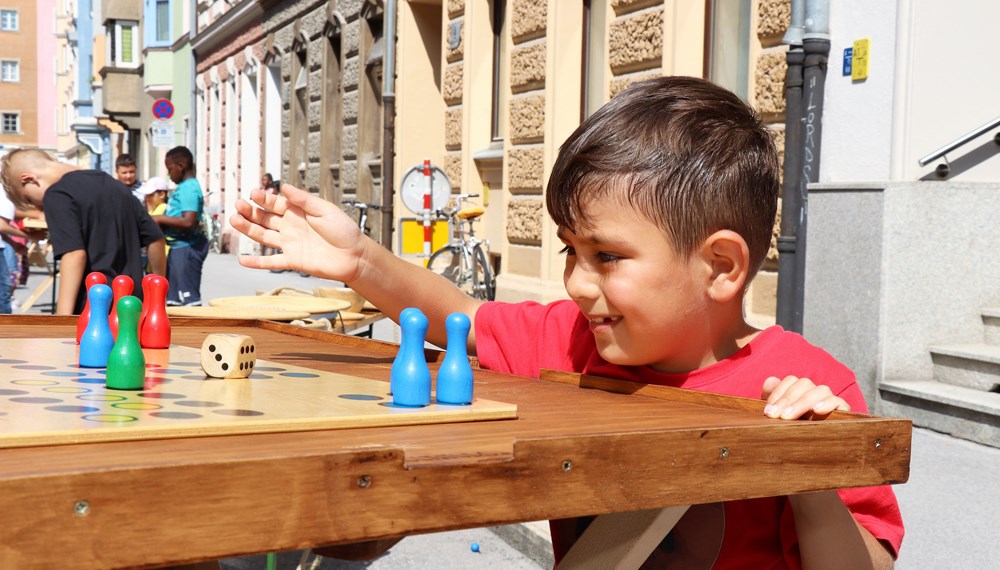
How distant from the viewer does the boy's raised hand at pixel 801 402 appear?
1519 millimetres

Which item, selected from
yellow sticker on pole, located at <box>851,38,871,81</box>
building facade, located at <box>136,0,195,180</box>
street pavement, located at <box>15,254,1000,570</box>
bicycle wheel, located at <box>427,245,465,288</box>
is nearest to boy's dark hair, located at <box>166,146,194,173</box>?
bicycle wheel, located at <box>427,245,465,288</box>

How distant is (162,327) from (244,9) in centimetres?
2476

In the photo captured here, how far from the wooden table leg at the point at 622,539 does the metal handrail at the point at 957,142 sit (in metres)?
5.38

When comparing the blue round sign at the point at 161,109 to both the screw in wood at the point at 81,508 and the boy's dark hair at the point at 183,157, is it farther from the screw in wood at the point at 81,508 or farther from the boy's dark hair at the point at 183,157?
the screw in wood at the point at 81,508

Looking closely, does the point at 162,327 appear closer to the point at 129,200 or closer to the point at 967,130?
the point at 129,200

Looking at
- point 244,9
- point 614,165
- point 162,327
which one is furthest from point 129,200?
point 244,9

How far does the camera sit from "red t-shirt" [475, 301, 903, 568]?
1729mm

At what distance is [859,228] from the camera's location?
639cm

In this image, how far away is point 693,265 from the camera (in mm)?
1840

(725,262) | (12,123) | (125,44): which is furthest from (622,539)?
(12,123)

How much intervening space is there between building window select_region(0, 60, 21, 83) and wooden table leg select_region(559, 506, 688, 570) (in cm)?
9025

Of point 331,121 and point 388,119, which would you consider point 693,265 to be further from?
point 331,121

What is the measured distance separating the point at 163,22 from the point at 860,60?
3433 cm

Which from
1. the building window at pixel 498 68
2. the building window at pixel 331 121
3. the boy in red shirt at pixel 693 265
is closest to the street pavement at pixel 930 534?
the boy in red shirt at pixel 693 265
